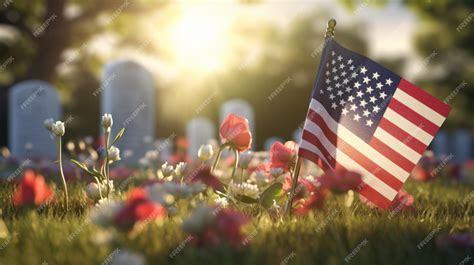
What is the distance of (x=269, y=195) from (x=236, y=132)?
433 millimetres

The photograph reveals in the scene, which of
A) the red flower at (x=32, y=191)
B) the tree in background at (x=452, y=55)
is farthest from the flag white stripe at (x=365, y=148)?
the tree in background at (x=452, y=55)

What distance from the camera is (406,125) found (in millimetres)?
3457

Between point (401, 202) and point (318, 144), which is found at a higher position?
point (318, 144)

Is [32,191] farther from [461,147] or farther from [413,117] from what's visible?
[461,147]

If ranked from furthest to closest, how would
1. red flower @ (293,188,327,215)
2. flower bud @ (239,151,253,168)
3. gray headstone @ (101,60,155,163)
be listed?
gray headstone @ (101,60,155,163) → flower bud @ (239,151,253,168) → red flower @ (293,188,327,215)

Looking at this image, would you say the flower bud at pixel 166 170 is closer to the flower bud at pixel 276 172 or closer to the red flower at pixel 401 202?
the flower bud at pixel 276 172

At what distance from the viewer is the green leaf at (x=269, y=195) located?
339cm

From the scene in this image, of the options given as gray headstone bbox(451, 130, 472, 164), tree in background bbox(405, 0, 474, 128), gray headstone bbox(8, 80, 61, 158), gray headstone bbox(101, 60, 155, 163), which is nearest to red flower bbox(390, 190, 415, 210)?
gray headstone bbox(101, 60, 155, 163)

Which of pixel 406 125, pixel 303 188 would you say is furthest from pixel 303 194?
pixel 406 125

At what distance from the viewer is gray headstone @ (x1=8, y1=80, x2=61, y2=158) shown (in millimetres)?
10727

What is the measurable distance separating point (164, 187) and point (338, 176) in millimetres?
796

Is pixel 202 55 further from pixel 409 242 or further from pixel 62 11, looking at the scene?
pixel 409 242

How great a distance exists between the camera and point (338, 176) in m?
2.62

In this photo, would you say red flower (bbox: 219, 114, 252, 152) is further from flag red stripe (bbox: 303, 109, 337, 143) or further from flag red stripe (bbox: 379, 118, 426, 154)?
flag red stripe (bbox: 379, 118, 426, 154)
